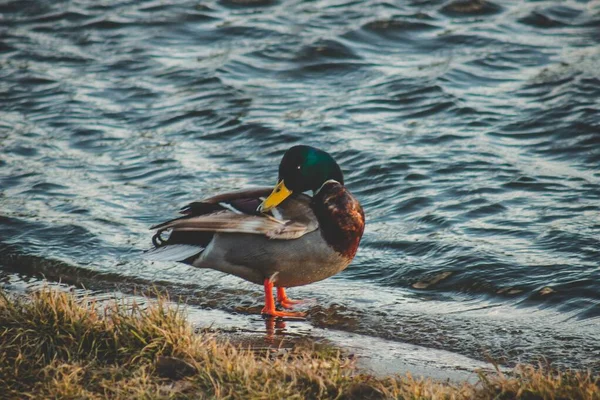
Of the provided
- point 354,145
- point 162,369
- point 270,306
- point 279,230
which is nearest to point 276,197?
point 279,230

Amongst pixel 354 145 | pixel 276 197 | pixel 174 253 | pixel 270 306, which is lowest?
pixel 354 145

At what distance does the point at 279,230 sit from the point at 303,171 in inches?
18.8

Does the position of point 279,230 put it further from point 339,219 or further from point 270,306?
point 270,306

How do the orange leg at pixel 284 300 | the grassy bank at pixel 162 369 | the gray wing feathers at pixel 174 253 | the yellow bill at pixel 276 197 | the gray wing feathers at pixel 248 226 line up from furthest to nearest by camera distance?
the orange leg at pixel 284 300, the gray wing feathers at pixel 174 253, the yellow bill at pixel 276 197, the gray wing feathers at pixel 248 226, the grassy bank at pixel 162 369

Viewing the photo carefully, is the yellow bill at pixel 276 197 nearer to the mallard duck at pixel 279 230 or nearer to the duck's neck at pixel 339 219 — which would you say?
the mallard duck at pixel 279 230

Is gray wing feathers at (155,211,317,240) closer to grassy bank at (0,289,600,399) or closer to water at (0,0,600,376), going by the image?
water at (0,0,600,376)

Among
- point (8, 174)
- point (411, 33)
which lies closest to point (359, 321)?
point (8, 174)

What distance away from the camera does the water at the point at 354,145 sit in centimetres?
591

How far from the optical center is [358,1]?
12953 millimetres

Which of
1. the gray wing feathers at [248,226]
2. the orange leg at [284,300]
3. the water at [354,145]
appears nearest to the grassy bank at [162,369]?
the gray wing feathers at [248,226]

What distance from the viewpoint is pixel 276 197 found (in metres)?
5.57

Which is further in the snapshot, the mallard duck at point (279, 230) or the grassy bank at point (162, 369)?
the mallard duck at point (279, 230)

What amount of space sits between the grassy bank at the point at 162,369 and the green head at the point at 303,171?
1.38 meters

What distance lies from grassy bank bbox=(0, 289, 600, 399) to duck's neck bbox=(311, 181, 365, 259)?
1055 mm
